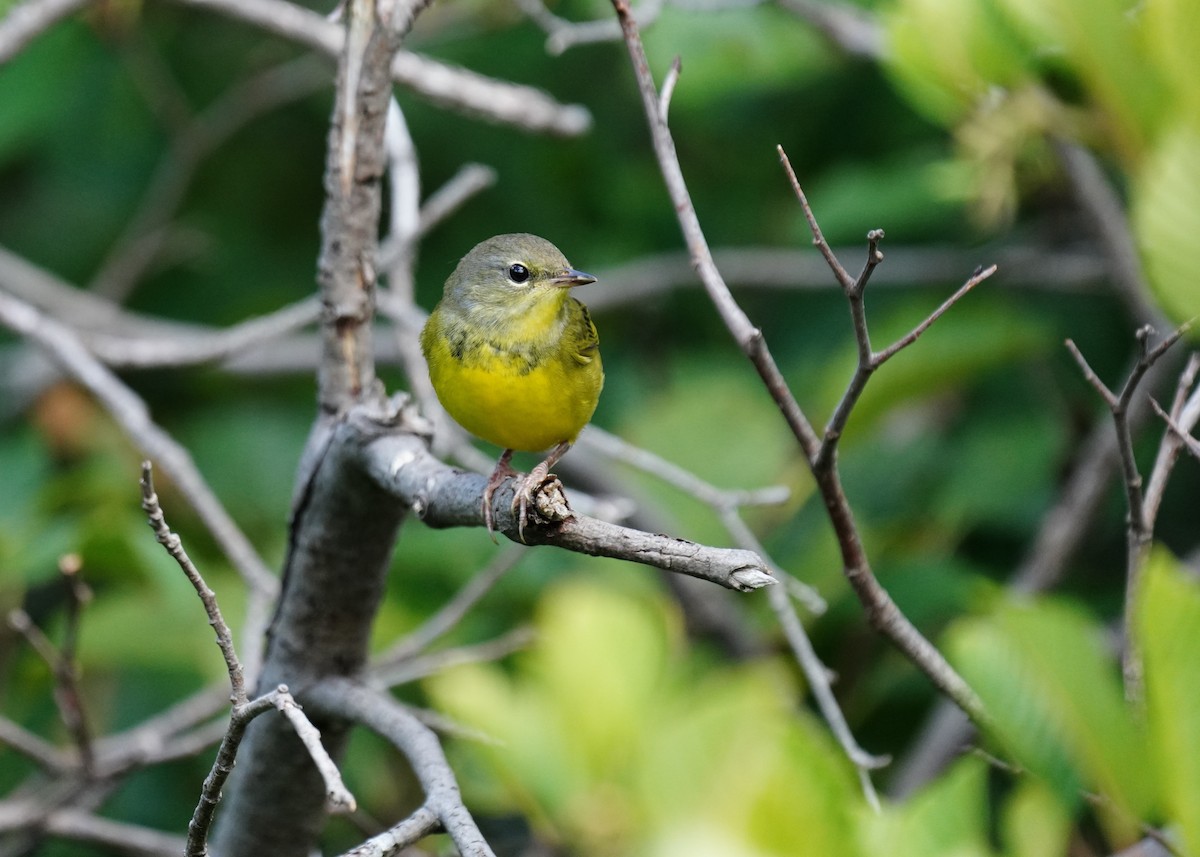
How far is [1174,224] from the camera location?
2.04 metres

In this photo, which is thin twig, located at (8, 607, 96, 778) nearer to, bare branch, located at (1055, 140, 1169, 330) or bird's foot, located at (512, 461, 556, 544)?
bird's foot, located at (512, 461, 556, 544)

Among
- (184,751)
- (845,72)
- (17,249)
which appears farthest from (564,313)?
(17,249)

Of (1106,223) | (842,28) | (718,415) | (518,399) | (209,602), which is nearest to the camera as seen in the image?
(209,602)

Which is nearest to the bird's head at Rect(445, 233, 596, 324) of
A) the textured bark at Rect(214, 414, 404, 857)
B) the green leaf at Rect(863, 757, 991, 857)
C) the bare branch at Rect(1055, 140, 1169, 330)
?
the textured bark at Rect(214, 414, 404, 857)

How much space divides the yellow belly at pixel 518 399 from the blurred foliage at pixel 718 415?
0.40 metres

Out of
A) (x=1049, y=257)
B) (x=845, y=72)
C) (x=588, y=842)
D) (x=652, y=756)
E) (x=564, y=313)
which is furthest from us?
(x=845, y=72)

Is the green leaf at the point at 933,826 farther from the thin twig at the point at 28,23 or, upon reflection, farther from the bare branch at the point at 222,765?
the thin twig at the point at 28,23

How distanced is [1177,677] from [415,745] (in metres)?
1.04

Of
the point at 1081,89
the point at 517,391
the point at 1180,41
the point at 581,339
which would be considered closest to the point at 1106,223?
the point at 1081,89

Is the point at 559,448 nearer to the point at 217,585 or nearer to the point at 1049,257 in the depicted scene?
the point at 217,585

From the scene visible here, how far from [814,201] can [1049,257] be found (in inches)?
32.3

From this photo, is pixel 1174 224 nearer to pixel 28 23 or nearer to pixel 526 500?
pixel 526 500

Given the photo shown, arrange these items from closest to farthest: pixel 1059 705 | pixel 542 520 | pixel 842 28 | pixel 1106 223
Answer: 1. pixel 542 520
2. pixel 1059 705
3. pixel 1106 223
4. pixel 842 28

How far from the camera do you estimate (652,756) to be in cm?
186
